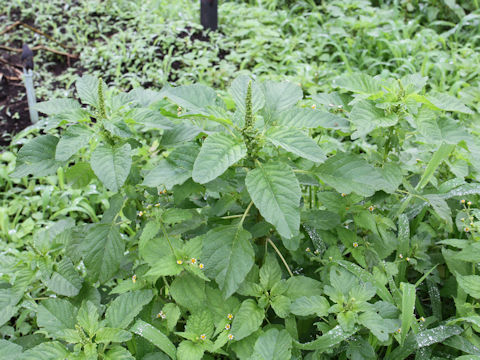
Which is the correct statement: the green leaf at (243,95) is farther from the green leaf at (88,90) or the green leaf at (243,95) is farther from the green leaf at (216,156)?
the green leaf at (88,90)

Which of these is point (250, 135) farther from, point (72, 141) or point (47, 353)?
point (47, 353)

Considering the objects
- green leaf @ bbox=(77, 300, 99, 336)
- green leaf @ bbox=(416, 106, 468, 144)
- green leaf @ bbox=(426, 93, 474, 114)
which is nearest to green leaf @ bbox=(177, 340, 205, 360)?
green leaf @ bbox=(77, 300, 99, 336)

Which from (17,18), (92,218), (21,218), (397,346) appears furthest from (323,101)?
(17,18)

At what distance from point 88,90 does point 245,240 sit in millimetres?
800

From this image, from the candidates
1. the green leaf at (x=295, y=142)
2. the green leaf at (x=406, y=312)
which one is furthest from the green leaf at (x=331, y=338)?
the green leaf at (x=295, y=142)

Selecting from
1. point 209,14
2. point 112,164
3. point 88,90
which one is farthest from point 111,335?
point 209,14

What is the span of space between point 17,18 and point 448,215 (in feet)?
15.2

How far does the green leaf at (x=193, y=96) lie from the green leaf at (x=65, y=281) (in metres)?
0.73

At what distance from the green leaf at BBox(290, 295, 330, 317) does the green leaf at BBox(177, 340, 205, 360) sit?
312 mm

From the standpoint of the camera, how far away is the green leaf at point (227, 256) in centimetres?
140

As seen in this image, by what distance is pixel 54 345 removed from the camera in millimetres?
1381

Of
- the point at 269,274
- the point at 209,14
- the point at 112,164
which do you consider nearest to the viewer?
the point at 112,164

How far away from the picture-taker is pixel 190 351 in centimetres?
140

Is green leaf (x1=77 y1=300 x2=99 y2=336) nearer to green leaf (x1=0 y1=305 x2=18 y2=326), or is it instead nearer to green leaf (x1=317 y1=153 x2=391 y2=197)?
green leaf (x1=0 y1=305 x2=18 y2=326)
